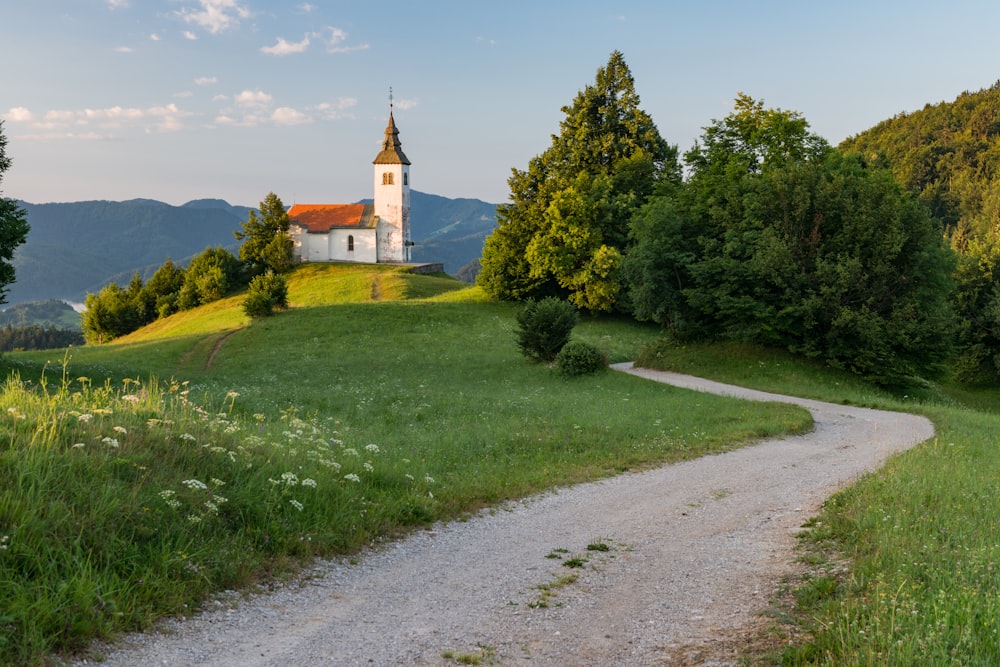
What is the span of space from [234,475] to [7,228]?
24700 millimetres

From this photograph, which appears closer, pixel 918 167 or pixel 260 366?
pixel 260 366

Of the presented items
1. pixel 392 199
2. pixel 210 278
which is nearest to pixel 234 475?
pixel 210 278

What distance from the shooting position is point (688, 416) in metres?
21.3

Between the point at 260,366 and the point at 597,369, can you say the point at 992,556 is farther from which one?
the point at 260,366

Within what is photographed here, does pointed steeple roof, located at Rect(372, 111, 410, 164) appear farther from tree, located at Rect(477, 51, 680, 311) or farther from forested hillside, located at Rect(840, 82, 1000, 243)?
forested hillside, located at Rect(840, 82, 1000, 243)

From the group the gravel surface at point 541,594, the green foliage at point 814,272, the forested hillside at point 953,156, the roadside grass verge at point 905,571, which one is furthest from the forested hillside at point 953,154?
the gravel surface at point 541,594

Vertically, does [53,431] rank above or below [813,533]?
above

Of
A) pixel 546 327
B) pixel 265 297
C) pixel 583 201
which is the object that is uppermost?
pixel 583 201

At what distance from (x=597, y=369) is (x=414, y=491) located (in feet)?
79.2

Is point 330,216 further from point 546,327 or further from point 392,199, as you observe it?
point 546,327

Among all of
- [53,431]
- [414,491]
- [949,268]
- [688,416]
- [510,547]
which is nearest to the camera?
[53,431]

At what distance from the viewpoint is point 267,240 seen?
9425cm

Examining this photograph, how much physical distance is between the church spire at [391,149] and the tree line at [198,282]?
19.9 m

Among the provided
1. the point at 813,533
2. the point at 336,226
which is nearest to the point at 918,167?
the point at 336,226
